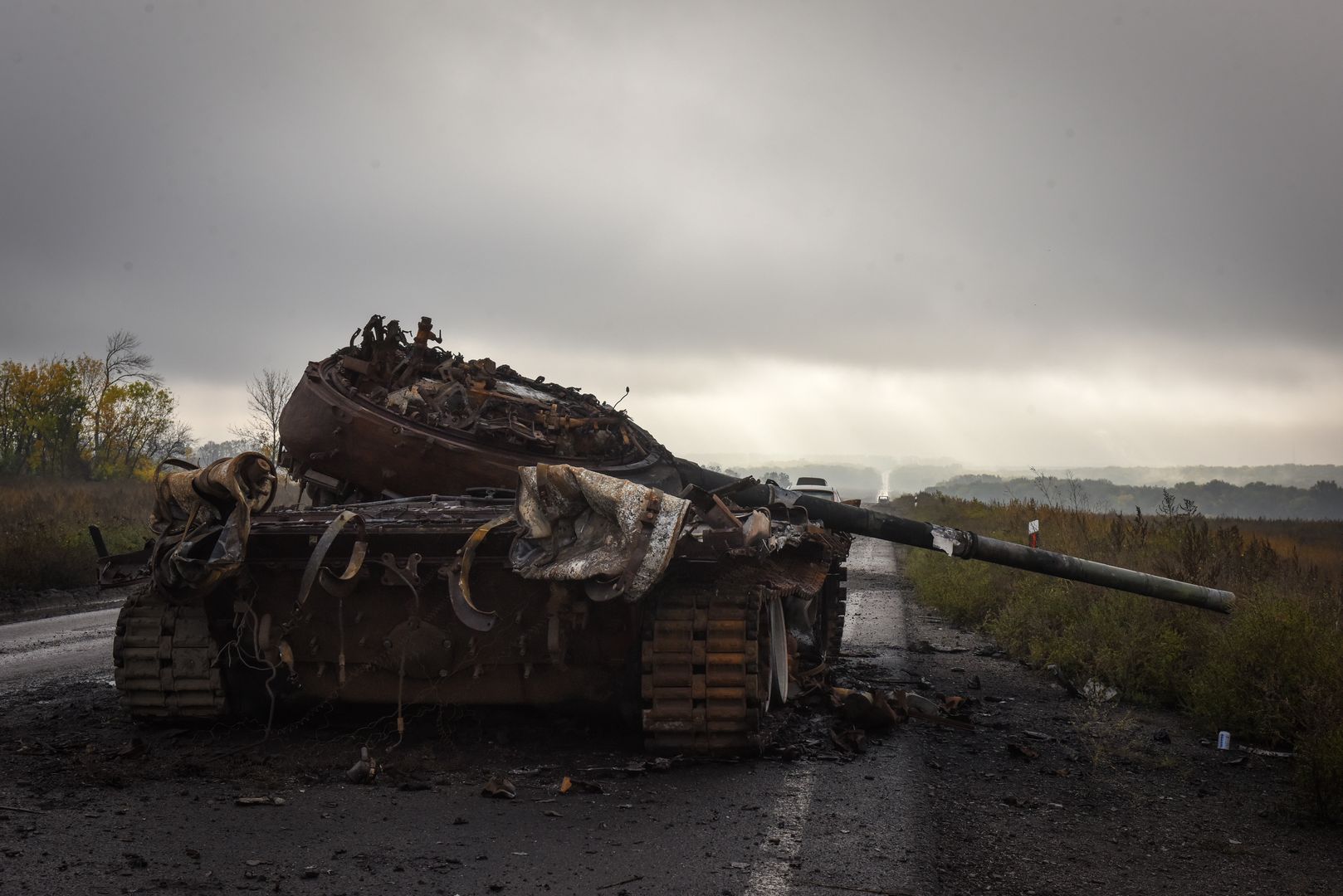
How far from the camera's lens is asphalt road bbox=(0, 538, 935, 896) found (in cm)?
383

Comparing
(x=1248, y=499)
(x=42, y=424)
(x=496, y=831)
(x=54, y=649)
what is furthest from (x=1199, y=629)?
(x=1248, y=499)

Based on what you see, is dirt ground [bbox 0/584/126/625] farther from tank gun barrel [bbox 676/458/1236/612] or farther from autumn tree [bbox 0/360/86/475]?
autumn tree [bbox 0/360/86/475]

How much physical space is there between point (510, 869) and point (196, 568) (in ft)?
7.71

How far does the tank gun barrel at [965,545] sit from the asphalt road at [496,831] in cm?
205

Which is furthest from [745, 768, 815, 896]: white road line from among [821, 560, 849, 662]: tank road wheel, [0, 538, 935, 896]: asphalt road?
[821, 560, 849, 662]: tank road wheel

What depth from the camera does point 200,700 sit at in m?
6.11

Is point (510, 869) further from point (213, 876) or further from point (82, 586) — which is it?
point (82, 586)

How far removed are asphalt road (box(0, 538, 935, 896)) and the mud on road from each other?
0.01m

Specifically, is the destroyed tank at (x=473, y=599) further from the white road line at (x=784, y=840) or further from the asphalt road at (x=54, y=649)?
the asphalt road at (x=54, y=649)

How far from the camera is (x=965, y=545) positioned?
7930 mm

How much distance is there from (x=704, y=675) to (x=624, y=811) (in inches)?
37.8

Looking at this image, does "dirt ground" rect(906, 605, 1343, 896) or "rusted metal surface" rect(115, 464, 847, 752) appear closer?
"dirt ground" rect(906, 605, 1343, 896)

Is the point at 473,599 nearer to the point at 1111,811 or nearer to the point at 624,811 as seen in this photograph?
the point at 624,811

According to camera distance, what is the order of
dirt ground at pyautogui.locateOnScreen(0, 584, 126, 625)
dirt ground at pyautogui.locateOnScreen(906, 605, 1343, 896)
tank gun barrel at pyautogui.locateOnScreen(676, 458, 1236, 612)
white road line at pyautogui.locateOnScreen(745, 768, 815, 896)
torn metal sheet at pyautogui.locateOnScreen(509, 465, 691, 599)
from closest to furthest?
white road line at pyautogui.locateOnScreen(745, 768, 815, 896)
dirt ground at pyautogui.locateOnScreen(906, 605, 1343, 896)
torn metal sheet at pyautogui.locateOnScreen(509, 465, 691, 599)
tank gun barrel at pyautogui.locateOnScreen(676, 458, 1236, 612)
dirt ground at pyautogui.locateOnScreen(0, 584, 126, 625)
